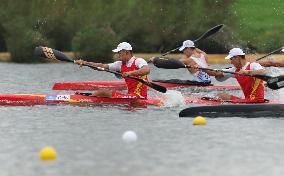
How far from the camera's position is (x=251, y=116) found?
21922 millimetres

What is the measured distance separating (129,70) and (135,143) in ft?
23.1

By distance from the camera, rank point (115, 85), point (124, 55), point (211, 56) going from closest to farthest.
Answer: point (124, 55)
point (115, 85)
point (211, 56)

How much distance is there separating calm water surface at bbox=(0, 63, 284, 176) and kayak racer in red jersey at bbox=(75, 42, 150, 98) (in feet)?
2.13

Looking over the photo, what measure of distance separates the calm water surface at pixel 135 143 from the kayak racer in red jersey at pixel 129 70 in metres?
0.65

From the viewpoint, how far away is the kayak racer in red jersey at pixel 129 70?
80.5ft

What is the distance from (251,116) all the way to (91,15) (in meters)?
38.0

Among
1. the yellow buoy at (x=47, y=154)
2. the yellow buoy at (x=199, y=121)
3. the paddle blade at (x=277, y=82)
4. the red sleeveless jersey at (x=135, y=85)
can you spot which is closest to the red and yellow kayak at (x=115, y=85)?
the red sleeveless jersey at (x=135, y=85)

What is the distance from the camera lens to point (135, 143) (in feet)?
59.7

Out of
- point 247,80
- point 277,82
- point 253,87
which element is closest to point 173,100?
point 247,80

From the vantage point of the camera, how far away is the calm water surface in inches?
616

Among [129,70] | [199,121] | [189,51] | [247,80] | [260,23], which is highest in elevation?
[260,23]

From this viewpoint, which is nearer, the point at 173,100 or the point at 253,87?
the point at 253,87

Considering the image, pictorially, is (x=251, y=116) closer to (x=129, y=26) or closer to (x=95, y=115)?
(x=95, y=115)

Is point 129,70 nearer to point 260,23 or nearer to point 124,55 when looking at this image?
point 124,55
